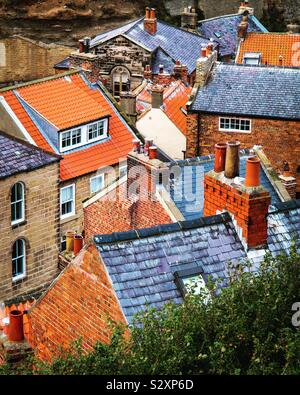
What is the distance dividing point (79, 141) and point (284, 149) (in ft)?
→ 26.2

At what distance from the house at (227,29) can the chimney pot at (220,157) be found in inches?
1545

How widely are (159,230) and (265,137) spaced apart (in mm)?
19765

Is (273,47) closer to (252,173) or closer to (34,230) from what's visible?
(34,230)

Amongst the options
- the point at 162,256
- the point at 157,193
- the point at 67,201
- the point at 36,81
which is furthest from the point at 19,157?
the point at 162,256

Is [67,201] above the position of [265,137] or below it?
below

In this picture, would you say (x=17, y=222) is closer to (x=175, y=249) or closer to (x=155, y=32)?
(x=175, y=249)

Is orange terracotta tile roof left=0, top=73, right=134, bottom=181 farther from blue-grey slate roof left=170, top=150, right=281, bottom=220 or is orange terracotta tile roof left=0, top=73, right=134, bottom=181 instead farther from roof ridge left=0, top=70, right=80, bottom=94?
blue-grey slate roof left=170, top=150, right=281, bottom=220

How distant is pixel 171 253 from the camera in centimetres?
1664

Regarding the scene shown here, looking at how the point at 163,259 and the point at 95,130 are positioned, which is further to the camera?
the point at 95,130

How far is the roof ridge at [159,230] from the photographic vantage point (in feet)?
52.4

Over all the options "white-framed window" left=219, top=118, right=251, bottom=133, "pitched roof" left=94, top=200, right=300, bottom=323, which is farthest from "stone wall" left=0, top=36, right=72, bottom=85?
"pitched roof" left=94, top=200, right=300, bottom=323

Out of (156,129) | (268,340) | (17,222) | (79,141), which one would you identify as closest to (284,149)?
(156,129)

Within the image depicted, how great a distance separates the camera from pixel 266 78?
36.7 metres
